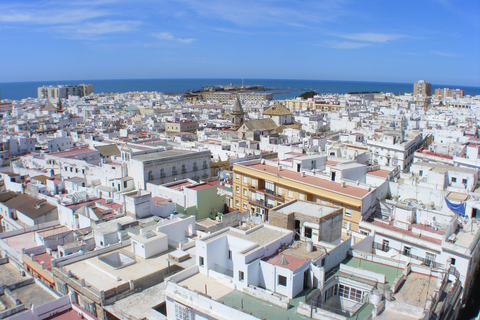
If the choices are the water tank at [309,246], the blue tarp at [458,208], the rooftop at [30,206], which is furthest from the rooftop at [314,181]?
the rooftop at [30,206]

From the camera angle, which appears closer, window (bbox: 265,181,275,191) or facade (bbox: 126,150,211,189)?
window (bbox: 265,181,275,191)

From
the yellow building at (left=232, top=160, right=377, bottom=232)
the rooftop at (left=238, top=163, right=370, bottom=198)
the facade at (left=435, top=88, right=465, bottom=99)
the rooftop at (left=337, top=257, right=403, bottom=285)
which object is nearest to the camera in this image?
the rooftop at (left=337, top=257, right=403, bottom=285)

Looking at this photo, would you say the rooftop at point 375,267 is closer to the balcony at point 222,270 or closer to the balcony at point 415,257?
the balcony at point 415,257

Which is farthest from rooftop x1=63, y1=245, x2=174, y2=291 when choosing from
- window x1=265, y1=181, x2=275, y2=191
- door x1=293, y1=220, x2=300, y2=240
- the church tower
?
the church tower

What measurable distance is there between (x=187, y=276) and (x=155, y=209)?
10.6 m

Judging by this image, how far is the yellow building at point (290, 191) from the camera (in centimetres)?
2455

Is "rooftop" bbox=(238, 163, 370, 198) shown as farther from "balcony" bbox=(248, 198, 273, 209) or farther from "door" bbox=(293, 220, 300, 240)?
"door" bbox=(293, 220, 300, 240)

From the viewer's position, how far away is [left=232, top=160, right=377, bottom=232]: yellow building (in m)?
24.5

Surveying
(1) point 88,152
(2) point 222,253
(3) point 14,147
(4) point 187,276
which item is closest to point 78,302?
(4) point 187,276

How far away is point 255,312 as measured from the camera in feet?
47.4

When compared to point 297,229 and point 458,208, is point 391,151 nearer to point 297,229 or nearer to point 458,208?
point 458,208

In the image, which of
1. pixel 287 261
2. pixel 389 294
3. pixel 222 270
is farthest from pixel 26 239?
pixel 389 294

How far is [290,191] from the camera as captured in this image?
90.9 feet

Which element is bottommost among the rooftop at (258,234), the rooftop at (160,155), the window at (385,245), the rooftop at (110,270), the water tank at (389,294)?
the rooftop at (110,270)
